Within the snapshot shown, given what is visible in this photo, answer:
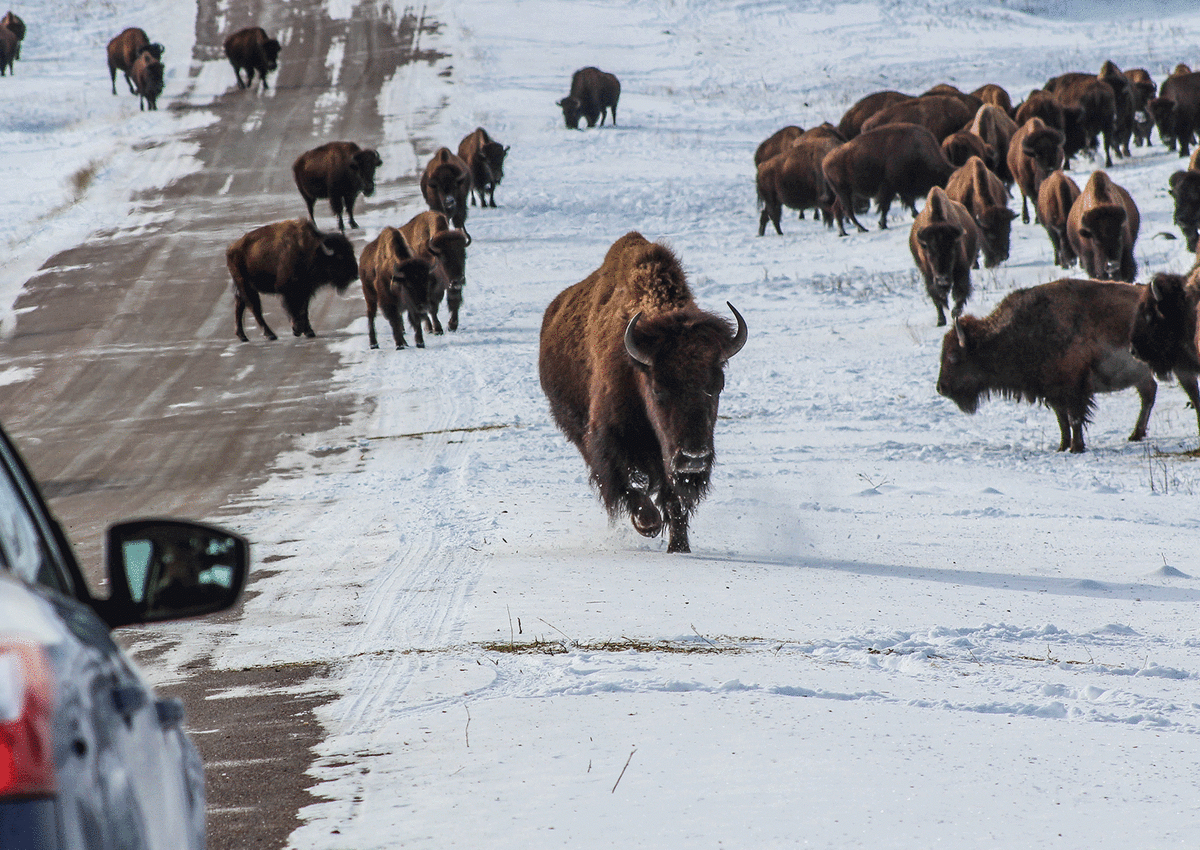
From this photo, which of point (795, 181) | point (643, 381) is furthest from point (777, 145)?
point (643, 381)

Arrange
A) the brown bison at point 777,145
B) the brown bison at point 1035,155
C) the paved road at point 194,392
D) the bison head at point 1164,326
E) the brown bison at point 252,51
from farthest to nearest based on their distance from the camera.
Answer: the brown bison at point 252,51 → the brown bison at point 777,145 → the brown bison at point 1035,155 → the bison head at point 1164,326 → the paved road at point 194,392

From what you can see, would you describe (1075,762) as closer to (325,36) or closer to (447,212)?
(447,212)

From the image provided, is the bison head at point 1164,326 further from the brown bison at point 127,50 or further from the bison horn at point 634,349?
the brown bison at point 127,50

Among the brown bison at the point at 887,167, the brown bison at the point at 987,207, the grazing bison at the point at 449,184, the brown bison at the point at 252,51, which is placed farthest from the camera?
the brown bison at the point at 252,51

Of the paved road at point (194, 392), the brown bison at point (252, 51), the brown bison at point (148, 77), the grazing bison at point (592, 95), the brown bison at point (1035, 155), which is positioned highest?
the brown bison at point (252, 51)

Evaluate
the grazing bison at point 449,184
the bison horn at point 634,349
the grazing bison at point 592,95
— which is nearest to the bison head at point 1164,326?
the bison horn at point 634,349

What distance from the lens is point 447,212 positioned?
979 inches

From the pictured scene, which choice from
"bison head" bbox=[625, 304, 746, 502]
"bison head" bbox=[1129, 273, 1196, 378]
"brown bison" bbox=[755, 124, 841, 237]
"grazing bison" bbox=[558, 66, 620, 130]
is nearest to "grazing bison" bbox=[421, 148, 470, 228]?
"brown bison" bbox=[755, 124, 841, 237]

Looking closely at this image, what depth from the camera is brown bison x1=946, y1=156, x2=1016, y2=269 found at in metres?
18.8

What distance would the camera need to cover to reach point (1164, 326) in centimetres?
1074

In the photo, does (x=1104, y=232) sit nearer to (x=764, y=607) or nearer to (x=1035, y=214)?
(x=1035, y=214)

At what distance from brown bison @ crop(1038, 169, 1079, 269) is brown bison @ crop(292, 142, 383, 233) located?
14082 millimetres

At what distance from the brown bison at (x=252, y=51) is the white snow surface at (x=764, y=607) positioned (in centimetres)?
Answer: 2468

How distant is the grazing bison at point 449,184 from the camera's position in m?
24.6
